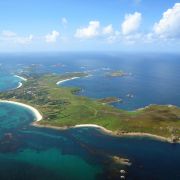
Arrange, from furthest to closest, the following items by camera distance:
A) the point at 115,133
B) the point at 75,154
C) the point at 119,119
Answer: the point at 119,119, the point at 115,133, the point at 75,154

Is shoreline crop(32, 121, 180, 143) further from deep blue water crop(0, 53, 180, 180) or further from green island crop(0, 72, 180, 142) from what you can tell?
deep blue water crop(0, 53, 180, 180)

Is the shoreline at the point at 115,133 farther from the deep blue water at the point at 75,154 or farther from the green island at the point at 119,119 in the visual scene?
the deep blue water at the point at 75,154

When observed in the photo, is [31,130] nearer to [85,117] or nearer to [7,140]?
[7,140]

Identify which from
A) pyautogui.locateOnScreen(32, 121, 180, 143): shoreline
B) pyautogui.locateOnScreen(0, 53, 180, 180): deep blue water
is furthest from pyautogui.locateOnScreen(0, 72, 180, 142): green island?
pyautogui.locateOnScreen(0, 53, 180, 180): deep blue water

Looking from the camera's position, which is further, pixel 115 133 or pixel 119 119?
pixel 119 119

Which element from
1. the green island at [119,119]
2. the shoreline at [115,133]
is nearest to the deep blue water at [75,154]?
the shoreline at [115,133]

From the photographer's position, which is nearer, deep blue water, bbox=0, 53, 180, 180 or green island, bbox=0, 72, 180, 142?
deep blue water, bbox=0, 53, 180, 180

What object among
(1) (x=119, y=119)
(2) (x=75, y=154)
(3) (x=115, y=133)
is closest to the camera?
(2) (x=75, y=154)

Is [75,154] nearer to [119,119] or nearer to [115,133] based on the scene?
[115,133]

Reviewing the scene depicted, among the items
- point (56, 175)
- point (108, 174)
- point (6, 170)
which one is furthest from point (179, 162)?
point (6, 170)

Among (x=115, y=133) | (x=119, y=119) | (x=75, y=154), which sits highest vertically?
(x=119, y=119)

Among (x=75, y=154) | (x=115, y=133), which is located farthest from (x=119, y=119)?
(x=75, y=154)
